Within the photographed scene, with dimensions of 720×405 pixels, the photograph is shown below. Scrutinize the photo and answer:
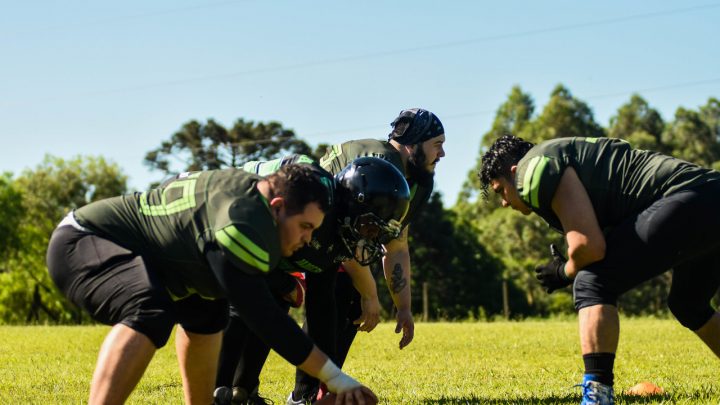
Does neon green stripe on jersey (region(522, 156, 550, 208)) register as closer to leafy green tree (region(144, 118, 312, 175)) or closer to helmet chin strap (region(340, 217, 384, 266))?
helmet chin strap (region(340, 217, 384, 266))

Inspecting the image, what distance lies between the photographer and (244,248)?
4520 millimetres

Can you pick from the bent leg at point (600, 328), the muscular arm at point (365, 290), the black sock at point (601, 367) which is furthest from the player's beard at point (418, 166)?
the black sock at point (601, 367)

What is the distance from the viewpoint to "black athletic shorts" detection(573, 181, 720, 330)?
18.8ft

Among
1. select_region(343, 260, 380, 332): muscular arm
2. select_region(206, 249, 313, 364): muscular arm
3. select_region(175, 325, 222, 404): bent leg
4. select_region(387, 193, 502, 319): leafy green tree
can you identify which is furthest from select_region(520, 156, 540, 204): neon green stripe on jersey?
select_region(387, 193, 502, 319): leafy green tree

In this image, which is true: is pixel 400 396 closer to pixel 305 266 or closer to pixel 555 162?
pixel 305 266

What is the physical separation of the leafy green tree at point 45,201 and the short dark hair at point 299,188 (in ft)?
191

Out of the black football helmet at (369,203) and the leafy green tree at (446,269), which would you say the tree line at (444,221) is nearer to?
the leafy green tree at (446,269)

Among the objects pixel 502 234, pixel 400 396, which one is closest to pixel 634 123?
pixel 502 234

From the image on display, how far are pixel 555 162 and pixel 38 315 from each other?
57363 millimetres

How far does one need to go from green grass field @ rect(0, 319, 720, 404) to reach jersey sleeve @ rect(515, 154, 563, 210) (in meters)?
1.62

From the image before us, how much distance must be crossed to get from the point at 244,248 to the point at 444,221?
194 ft

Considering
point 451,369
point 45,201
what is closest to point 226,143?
point 45,201

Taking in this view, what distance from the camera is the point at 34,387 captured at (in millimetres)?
8297

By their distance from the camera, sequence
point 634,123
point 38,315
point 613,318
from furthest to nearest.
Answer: point 634,123
point 38,315
point 613,318
